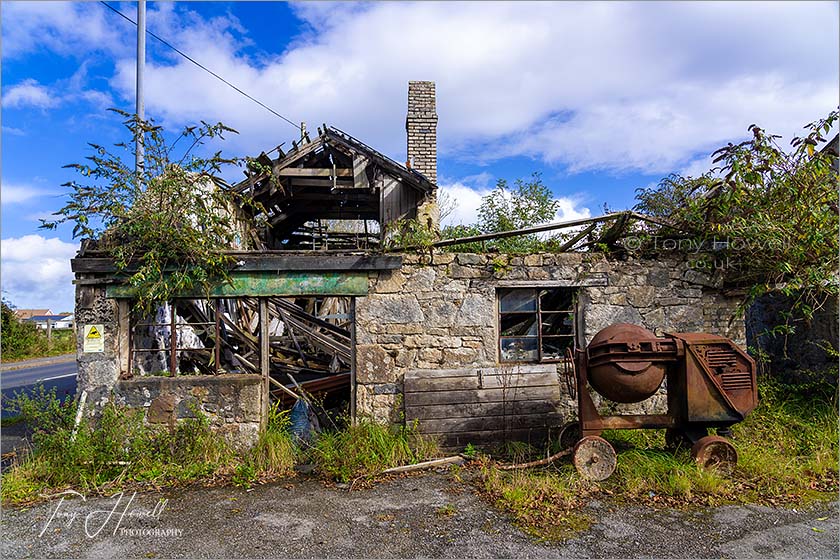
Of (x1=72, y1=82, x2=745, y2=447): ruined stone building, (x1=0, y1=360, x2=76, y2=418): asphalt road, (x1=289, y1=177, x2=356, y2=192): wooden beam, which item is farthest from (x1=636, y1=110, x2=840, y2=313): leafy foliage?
(x1=0, y1=360, x2=76, y2=418): asphalt road

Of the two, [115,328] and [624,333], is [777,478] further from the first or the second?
[115,328]

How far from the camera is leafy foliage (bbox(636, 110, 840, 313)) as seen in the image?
6492 mm

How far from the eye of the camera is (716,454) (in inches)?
216

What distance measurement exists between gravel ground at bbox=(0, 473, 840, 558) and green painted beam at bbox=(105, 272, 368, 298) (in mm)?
2425

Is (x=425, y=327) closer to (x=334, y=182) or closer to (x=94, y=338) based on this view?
(x=94, y=338)

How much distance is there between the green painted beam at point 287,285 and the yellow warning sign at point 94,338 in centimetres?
47

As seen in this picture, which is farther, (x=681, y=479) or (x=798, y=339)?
(x=798, y=339)

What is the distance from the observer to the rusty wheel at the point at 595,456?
5.53 m

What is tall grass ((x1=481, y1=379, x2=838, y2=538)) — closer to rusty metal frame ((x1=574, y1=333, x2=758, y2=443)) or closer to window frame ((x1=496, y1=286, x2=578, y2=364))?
rusty metal frame ((x1=574, y1=333, x2=758, y2=443))

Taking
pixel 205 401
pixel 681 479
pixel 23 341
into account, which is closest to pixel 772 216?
pixel 681 479

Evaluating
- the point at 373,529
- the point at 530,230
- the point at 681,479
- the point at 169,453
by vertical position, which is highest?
the point at 530,230

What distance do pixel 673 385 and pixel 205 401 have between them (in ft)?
18.4

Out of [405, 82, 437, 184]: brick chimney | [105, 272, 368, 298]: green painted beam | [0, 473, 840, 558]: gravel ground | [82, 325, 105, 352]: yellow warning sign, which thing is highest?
[405, 82, 437, 184]: brick chimney

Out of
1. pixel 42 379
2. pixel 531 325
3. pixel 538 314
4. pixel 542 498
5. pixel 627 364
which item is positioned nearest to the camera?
pixel 542 498
